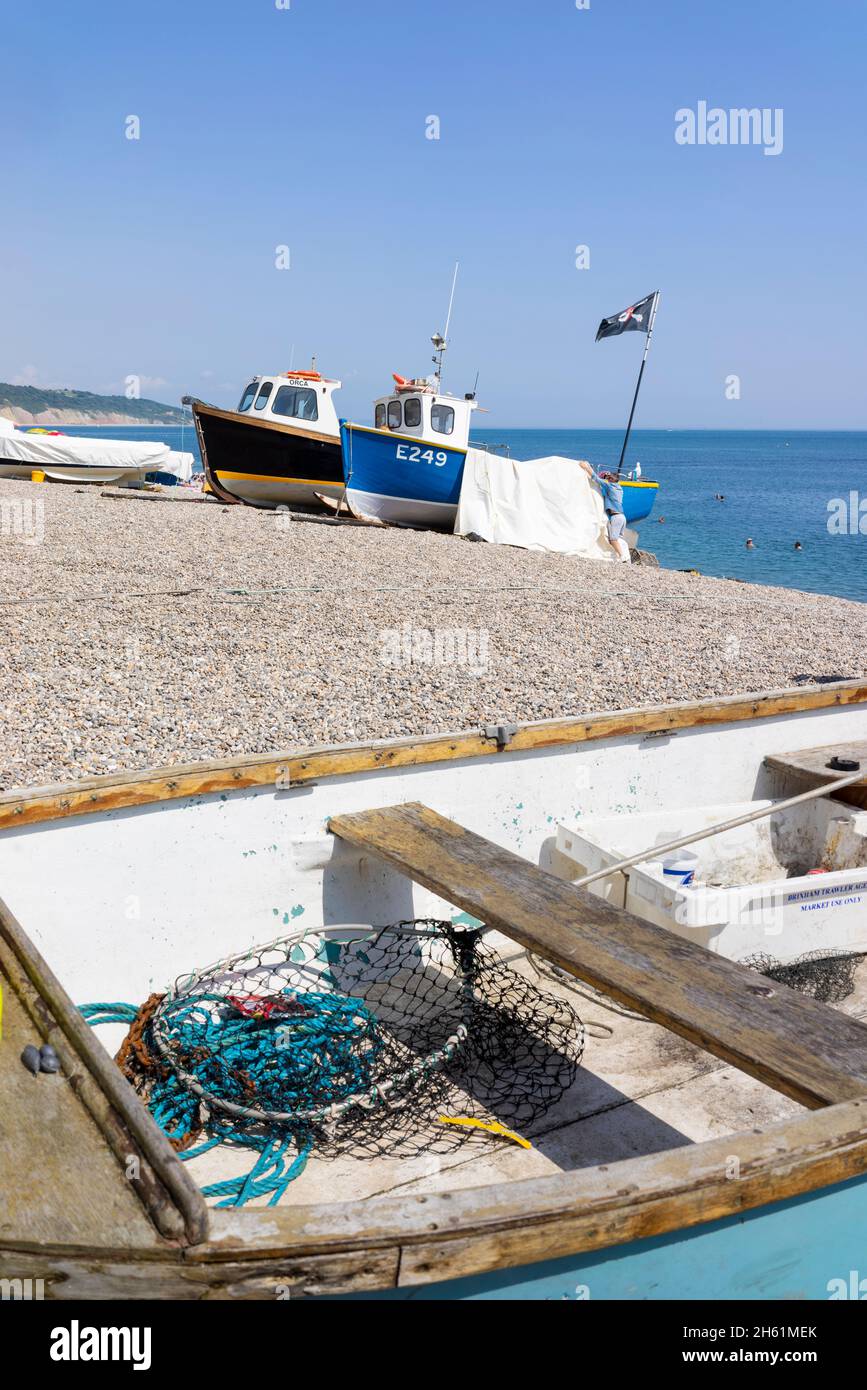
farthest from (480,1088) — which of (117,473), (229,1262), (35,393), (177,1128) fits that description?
(35,393)

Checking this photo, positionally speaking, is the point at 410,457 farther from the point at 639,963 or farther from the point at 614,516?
the point at 639,963

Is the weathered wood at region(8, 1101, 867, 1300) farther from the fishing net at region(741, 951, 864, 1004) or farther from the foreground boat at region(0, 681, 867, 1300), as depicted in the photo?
the fishing net at region(741, 951, 864, 1004)

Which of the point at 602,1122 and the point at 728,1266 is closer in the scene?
the point at 728,1266

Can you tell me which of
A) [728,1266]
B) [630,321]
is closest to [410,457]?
Result: [630,321]

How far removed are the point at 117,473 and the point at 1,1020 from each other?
27.9 m

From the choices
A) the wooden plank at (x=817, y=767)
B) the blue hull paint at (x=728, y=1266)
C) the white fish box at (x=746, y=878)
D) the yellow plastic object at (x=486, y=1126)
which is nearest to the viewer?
the blue hull paint at (x=728, y=1266)

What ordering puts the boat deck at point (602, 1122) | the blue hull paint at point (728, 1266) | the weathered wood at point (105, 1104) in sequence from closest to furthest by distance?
the weathered wood at point (105, 1104) → the blue hull paint at point (728, 1266) → the boat deck at point (602, 1122)

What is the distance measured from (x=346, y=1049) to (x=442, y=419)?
60.1 ft

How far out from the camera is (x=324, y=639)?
33.2ft

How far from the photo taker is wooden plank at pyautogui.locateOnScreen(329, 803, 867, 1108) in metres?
2.71

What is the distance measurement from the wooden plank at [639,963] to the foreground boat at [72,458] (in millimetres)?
25688

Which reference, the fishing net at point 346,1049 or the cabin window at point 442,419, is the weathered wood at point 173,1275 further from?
the cabin window at point 442,419

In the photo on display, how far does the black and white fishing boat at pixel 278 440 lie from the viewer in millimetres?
20984

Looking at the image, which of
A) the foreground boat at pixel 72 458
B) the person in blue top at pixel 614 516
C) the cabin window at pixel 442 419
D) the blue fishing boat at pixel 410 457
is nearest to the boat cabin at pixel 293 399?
the blue fishing boat at pixel 410 457
